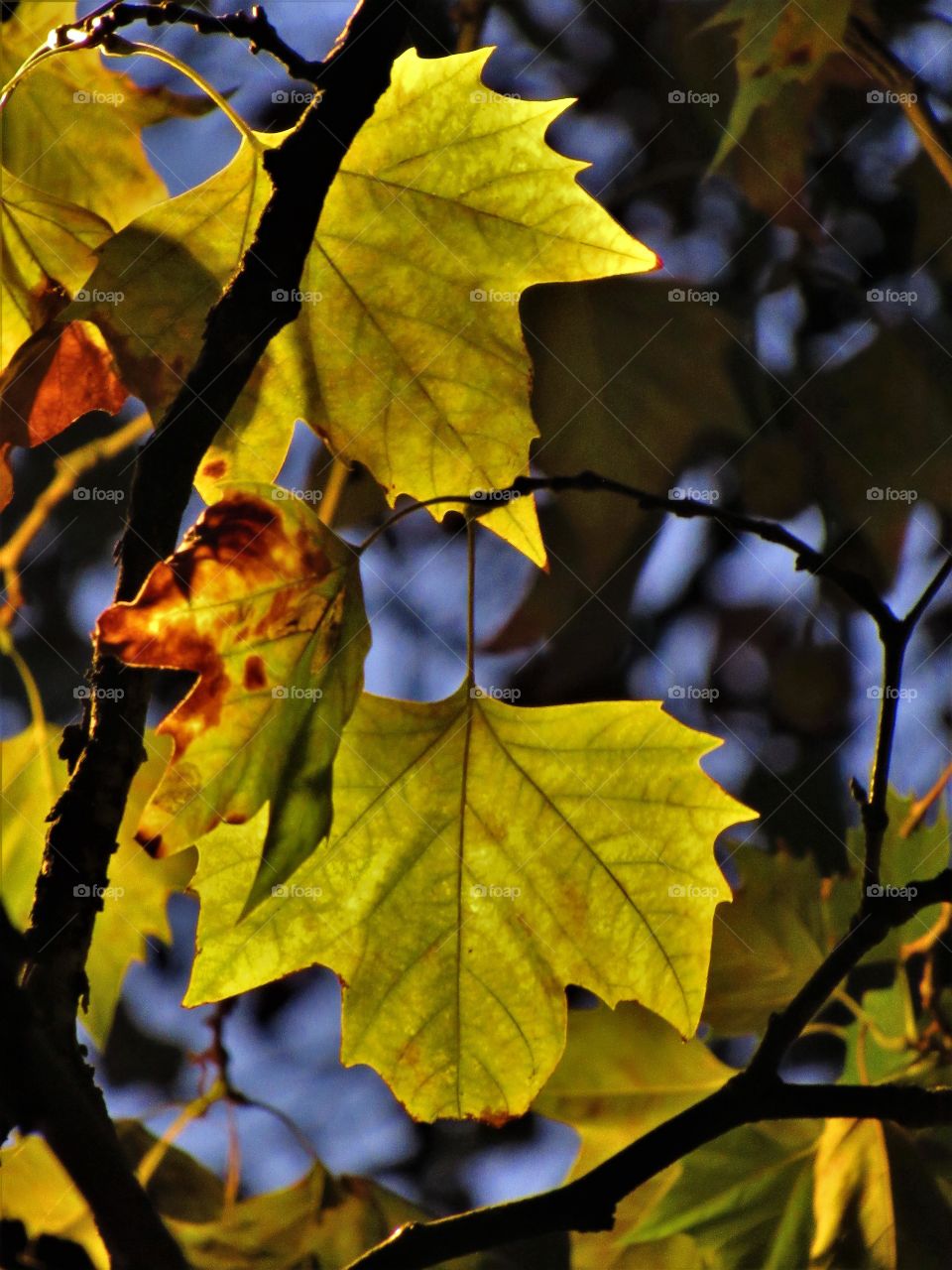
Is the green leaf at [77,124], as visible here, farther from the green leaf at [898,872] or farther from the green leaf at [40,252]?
the green leaf at [898,872]

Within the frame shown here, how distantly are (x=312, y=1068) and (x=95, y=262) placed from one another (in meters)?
1.31

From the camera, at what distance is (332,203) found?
1.86 feet

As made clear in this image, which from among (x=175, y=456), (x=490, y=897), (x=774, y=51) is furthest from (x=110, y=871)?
(x=774, y=51)

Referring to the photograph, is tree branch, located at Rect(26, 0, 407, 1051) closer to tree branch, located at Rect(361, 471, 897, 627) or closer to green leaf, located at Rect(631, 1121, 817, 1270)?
tree branch, located at Rect(361, 471, 897, 627)

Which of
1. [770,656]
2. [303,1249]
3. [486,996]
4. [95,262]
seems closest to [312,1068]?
[303,1249]

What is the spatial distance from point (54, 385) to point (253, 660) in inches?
8.3

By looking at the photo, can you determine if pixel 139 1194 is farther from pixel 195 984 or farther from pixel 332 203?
pixel 332 203

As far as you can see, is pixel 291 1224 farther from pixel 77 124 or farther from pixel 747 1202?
pixel 77 124

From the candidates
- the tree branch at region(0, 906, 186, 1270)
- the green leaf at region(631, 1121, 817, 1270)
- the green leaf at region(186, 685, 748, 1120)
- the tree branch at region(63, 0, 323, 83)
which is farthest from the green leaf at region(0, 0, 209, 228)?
the green leaf at region(631, 1121, 817, 1270)

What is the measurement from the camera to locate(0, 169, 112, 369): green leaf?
0.57m

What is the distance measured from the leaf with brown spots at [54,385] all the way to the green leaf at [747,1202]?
61 cm

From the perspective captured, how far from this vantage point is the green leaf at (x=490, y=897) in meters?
0.51

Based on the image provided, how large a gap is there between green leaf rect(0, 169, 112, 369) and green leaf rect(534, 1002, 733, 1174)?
0.63 m

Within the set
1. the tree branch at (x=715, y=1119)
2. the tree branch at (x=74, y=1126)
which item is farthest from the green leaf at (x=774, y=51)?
the tree branch at (x=74, y=1126)
